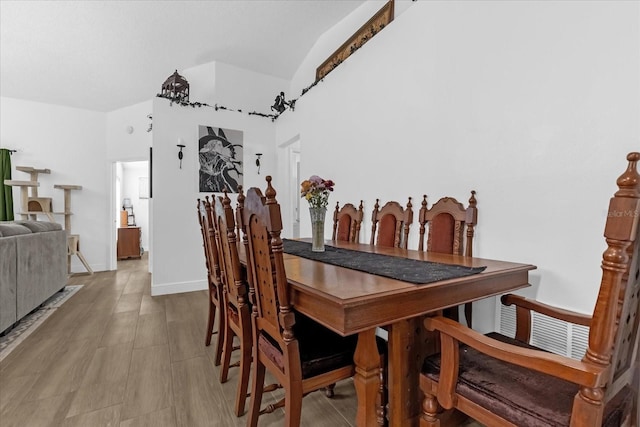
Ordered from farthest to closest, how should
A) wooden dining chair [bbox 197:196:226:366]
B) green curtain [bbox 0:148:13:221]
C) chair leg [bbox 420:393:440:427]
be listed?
1. green curtain [bbox 0:148:13:221]
2. wooden dining chair [bbox 197:196:226:366]
3. chair leg [bbox 420:393:440:427]

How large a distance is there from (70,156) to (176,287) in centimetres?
321

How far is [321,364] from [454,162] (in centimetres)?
157

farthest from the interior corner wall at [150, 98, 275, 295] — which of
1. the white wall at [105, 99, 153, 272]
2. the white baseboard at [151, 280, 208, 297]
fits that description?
the white wall at [105, 99, 153, 272]

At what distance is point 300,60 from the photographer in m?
4.59

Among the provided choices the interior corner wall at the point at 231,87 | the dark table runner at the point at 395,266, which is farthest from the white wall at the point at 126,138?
the dark table runner at the point at 395,266

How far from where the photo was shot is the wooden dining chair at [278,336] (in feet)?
3.84

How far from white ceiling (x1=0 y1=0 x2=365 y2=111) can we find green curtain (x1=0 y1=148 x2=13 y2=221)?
3.18ft

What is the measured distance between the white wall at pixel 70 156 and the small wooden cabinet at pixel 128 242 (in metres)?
1.18

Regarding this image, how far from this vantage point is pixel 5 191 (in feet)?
15.5

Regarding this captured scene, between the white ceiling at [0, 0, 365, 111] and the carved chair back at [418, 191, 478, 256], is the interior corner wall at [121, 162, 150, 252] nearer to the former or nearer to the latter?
Answer: the white ceiling at [0, 0, 365, 111]

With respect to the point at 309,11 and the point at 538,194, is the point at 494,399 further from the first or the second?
the point at 309,11

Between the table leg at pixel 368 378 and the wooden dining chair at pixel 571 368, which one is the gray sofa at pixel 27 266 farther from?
the wooden dining chair at pixel 571 368

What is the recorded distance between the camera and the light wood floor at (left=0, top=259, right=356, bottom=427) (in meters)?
1.61

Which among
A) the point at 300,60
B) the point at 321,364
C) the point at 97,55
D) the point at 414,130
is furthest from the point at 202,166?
the point at 321,364
